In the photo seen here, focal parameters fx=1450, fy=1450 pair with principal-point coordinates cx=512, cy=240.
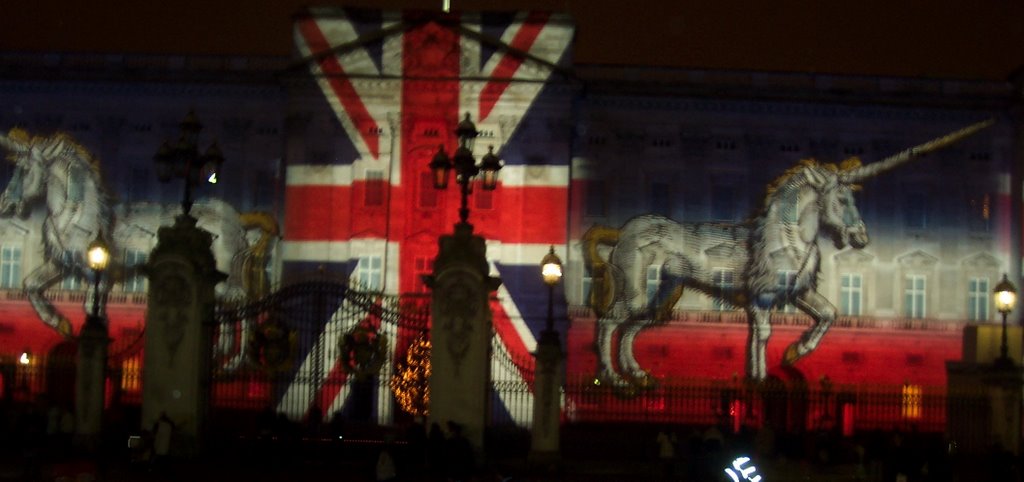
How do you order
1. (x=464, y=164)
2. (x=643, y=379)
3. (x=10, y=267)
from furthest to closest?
1. (x=10, y=267)
2. (x=643, y=379)
3. (x=464, y=164)

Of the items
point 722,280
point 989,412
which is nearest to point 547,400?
point 989,412

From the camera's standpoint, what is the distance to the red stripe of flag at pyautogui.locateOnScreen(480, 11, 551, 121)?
160ft

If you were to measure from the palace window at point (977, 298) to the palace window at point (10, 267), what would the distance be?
33071 millimetres

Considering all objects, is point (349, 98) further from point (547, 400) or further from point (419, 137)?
point (547, 400)

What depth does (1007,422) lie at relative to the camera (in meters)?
30.3

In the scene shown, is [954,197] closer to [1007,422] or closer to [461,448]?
[1007,422]

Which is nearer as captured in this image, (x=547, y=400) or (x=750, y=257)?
(x=547, y=400)

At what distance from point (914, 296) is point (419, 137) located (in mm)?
17932

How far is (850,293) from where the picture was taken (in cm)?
5003

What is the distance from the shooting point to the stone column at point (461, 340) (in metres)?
27.0

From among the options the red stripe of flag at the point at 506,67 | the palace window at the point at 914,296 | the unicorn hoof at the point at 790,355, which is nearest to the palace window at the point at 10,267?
the red stripe of flag at the point at 506,67

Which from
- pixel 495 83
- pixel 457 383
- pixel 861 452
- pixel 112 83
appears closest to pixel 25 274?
pixel 112 83

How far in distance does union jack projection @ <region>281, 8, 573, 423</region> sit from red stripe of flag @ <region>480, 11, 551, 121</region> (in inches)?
1.3

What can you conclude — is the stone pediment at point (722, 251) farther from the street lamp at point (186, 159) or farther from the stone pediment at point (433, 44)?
the street lamp at point (186, 159)
